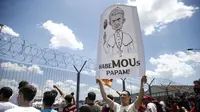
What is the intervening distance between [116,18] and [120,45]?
0.56 metres

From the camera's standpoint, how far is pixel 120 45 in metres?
3.83

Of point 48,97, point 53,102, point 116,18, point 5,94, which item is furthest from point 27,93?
point 116,18

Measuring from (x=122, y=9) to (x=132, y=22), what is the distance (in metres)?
0.41

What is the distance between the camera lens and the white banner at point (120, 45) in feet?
11.3

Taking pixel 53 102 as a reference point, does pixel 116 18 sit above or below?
above

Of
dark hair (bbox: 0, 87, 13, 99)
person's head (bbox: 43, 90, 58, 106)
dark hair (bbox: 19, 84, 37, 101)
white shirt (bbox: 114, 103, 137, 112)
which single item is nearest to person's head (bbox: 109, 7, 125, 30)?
white shirt (bbox: 114, 103, 137, 112)

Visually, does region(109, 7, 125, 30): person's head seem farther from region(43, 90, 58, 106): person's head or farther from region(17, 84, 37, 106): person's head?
region(17, 84, 37, 106): person's head

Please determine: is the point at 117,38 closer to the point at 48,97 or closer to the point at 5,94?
the point at 48,97

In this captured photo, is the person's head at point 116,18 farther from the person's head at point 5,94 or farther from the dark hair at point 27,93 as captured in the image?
the person's head at point 5,94

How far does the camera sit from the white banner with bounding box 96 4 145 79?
345 centimetres

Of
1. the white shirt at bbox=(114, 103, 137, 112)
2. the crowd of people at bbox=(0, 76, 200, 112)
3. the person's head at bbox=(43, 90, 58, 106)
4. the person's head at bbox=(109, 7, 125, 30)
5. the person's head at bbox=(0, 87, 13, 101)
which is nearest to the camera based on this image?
the crowd of people at bbox=(0, 76, 200, 112)

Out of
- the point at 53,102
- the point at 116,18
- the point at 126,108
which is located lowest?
the point at 126,108

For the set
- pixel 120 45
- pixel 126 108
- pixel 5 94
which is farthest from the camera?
pixel 120 45

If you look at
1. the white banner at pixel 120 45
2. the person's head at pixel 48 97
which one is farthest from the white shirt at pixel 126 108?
the person's head at pixel 48 97
